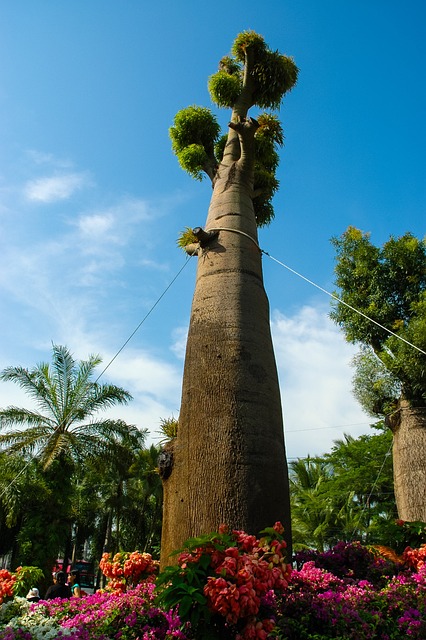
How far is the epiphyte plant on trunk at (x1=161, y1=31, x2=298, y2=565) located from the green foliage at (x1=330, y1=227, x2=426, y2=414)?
4707mm

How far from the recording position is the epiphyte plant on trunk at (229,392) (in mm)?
3516

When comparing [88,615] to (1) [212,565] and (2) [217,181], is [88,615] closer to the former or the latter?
(1) [212,565]

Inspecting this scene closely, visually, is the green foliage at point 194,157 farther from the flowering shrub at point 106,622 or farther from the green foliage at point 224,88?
the flowering shrub at point 106,622

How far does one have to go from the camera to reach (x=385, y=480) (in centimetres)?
1959

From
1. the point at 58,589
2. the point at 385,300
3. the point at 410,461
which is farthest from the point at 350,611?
the point at 385,300

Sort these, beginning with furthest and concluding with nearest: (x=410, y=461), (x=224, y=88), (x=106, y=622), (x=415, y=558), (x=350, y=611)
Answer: (x=410, y=461) → (x=224, y=88) → (x=415, y=558) → (x=106, y=622) → (x=350, y=611)

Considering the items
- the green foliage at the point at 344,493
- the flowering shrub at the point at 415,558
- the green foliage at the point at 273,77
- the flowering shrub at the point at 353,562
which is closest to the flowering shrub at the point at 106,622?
the flowering shrub at the point at 353,562

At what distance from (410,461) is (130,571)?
594 cm

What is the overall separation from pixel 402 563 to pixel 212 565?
2.44 meters

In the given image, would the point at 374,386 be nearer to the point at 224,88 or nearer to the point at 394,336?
the point at 394,336

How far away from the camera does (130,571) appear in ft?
13.0

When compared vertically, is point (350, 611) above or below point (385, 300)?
below

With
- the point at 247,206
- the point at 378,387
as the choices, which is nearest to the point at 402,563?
the point at 247,206

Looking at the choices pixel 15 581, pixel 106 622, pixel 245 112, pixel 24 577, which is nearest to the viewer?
pixel 106 622
